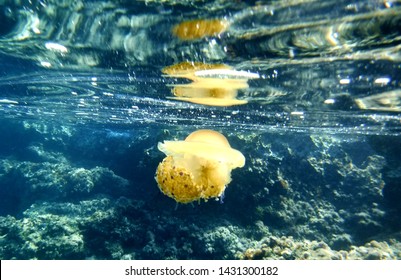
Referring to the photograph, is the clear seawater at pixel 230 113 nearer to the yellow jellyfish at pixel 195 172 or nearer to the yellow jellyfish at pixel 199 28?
the yellow jellyfish at pixel 199 28

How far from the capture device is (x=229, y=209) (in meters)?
14.9

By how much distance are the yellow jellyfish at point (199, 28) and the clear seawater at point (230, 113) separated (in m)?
0.06

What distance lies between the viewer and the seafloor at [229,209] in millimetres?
10789

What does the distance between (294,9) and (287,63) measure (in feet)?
9.20

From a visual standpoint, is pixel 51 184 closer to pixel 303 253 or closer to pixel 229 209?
pixel 229 209

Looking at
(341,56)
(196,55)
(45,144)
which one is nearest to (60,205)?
(45,144)

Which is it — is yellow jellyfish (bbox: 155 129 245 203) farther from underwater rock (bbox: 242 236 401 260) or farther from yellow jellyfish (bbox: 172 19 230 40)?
underwater rock (bbox: 242 236 401 260)

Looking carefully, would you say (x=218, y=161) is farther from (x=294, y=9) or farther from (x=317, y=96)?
(x=317, y=96)

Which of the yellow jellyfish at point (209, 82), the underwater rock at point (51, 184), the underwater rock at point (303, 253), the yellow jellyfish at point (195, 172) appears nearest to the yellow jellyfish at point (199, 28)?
the yellow jellyfish at point (209, 82)

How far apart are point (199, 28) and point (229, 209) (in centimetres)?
A: 1073

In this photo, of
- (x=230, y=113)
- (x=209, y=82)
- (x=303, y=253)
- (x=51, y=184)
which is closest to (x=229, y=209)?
(x=230, y=113)

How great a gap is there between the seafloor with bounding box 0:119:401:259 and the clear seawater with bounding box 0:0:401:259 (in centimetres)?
7

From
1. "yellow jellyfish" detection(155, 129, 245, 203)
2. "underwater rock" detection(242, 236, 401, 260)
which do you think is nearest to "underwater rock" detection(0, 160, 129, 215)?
"underwater rock" detection(242, 236, 401, 260)

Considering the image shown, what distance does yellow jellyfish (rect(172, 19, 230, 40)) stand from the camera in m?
6.06
